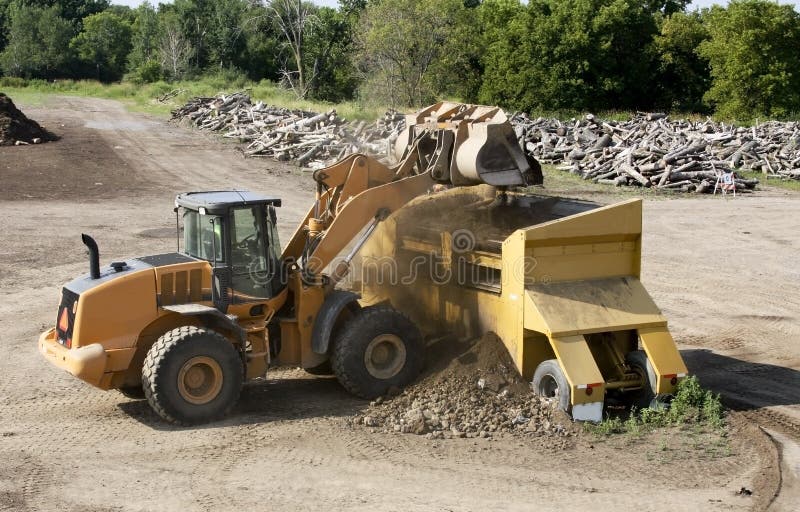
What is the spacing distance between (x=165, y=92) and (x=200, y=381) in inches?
1727

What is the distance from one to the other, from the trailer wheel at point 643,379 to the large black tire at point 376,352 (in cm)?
Result: 221

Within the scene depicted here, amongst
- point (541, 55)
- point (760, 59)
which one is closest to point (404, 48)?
point (541, 55)

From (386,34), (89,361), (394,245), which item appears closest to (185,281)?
(89,361)

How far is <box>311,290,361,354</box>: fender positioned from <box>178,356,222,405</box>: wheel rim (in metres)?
1.14

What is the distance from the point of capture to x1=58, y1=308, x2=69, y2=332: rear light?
29.4 feet

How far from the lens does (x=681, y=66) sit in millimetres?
52656

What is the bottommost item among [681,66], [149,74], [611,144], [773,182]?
[773,182]

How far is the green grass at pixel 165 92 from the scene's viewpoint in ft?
122

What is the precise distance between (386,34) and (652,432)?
132 feet

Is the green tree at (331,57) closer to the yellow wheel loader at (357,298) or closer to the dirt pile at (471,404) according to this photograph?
the yellow wheel loader at (357,298)

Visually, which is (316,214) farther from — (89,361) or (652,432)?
(652,432)

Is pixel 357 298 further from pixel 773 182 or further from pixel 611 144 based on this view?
pixel 773 182

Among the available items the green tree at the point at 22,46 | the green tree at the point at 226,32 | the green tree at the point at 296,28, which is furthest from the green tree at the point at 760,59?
the green tree at the point at 22,46

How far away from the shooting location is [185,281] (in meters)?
9.12
